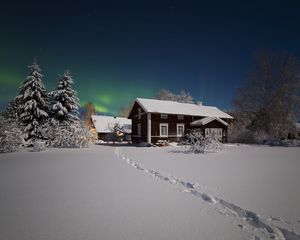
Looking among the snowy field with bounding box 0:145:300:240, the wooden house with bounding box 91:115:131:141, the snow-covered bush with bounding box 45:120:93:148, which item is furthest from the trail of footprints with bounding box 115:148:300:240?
the wooden house with bounding box 91:115:131:141

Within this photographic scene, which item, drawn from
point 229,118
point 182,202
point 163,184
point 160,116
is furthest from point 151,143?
point 182,202

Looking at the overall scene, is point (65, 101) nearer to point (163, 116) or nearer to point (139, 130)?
point (139, 130)

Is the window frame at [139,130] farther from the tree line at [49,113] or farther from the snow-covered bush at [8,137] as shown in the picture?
the snow-covered bush at [8,137]

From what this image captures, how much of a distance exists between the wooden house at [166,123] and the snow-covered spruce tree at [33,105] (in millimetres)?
11163

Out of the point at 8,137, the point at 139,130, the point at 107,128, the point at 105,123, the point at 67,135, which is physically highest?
the point at 105,123

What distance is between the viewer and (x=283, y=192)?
4676 mm

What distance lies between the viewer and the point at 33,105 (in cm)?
1992

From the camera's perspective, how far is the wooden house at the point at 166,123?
22.6 metres

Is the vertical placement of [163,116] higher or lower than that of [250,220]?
higher

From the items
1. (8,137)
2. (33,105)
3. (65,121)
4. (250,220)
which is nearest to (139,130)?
(65,121)

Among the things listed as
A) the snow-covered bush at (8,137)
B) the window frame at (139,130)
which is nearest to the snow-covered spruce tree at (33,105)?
the snow-covered bush at (8,137)

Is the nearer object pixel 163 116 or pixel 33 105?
pixel 33 105

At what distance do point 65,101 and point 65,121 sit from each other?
9.18 feet

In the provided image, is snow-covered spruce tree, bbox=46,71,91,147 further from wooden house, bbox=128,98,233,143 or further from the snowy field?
the snowy field
